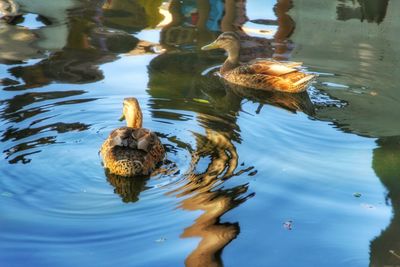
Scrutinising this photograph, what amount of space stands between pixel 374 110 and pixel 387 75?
3.95 feet

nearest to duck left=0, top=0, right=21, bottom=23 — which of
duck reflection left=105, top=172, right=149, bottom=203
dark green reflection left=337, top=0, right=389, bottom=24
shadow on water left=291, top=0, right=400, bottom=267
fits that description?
shadow on water left=291, top=0, right=400, bottom=267

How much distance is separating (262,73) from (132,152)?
9.24ft

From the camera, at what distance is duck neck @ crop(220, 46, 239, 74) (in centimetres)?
899

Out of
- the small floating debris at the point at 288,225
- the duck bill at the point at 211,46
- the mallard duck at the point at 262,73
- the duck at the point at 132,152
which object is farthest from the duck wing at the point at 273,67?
the small floating debris at the point at 288,225

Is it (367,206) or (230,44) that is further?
(230,44)

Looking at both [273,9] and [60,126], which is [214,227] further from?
[273,9]

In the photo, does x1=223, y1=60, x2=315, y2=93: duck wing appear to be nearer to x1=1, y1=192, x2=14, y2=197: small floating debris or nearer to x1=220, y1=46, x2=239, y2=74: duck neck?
x1=220, y1=46, x2=239, y2=74: duck neck

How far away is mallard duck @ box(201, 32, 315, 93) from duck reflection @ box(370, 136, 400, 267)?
152 cm

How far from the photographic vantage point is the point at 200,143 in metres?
6.65

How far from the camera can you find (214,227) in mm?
5305

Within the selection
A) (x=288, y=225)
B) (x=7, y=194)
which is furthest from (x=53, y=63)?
(x=288, y=225)

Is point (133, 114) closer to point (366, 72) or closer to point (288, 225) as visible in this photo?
point (288, 225)

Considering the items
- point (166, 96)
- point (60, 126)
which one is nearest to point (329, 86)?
point (166, 96)

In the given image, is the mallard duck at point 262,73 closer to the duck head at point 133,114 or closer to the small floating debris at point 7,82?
the duck head at point 133,114
